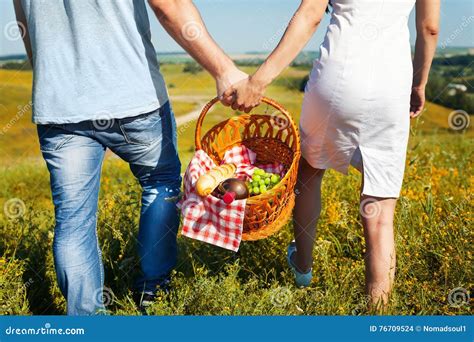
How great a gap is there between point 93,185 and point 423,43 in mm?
1408

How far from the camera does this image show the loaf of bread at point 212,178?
8.16 feet

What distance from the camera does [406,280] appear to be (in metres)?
2.99

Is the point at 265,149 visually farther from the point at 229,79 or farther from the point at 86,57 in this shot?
the point at 86,57

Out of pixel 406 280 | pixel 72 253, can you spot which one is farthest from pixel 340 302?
pixel 72 253

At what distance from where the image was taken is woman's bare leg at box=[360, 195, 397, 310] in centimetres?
259

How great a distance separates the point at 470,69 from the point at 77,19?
410 centimetres

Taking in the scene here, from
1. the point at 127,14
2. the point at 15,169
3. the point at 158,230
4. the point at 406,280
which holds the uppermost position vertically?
the point at 127,14

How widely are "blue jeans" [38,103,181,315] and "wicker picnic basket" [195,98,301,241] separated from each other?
0.17 meters

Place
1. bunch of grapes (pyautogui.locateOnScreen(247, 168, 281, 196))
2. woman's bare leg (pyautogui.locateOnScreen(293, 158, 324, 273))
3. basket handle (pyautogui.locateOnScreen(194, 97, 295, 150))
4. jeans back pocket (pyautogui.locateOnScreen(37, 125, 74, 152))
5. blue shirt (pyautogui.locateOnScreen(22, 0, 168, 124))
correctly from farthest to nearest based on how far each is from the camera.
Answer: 1. woman's bare leg (pyautogui.locateOnScreen(293, 158, 324, 273))
2. bunch of grapes (pyautogui.locateOnScreen(247, 168, 281, 196))
3. basket handle (pyautogui.locateOnScreen(194, 97, 295, 150))
4. jeans back pocket (pyautogui.locateOnScreen(37, 125, 74, 152))
5. blue shirt (pyautogui.locateOnScreen(22, 0, 168, 124))

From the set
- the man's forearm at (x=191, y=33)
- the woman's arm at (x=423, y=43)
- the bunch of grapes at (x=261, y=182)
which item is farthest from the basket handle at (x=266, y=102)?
the woman's arm at (x=423, y=43)

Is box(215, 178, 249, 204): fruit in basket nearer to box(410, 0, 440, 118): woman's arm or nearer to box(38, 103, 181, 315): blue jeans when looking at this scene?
box(38, 103, 181, 315): blue jeans

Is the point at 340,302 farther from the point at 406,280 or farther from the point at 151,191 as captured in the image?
the point at 151,191

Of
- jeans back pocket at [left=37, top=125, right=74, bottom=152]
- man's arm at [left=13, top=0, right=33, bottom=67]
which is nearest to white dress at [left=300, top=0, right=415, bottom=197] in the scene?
jeans back pocket at [left=37, top=125, right=74, bottom=152]

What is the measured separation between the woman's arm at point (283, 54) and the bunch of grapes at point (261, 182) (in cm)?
34
